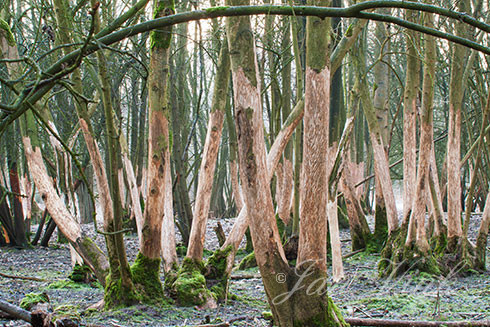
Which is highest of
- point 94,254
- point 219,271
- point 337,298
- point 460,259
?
point 94,254

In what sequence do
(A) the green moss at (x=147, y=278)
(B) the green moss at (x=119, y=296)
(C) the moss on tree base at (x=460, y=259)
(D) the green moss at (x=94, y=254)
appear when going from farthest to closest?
(C) the moss on tree base at (x=460, y=259) → (D) the green moss at (x=94, y=254) → (A) the green moss at (x=147, y=278) → (B) the green moss at (x=119, y=296)

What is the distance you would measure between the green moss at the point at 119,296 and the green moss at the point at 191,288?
433mm

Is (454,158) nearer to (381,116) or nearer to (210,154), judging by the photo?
(381,116)

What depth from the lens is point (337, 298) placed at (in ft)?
16.2

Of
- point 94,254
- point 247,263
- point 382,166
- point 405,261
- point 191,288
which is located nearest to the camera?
point 191,288

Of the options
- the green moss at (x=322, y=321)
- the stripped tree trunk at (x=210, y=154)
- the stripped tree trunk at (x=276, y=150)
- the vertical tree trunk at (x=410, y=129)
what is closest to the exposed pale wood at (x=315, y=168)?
the green moss at (x=322, y=321)

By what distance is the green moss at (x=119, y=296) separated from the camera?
4105 mm

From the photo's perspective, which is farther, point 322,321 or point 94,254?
point 94,254

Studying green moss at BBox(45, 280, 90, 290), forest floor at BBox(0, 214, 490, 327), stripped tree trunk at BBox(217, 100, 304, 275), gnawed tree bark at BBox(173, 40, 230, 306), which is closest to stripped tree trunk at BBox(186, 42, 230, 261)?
gnawed tree bark at BBox(173, 40, 230, 306)

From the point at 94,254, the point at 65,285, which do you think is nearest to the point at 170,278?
the point at 94,254

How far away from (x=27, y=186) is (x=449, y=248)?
32.6 feet

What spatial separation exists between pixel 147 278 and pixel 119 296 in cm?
32

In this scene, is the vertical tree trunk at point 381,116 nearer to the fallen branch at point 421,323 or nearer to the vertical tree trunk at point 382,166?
the vertical tree trunk at point 382,166

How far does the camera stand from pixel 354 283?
561 cm
